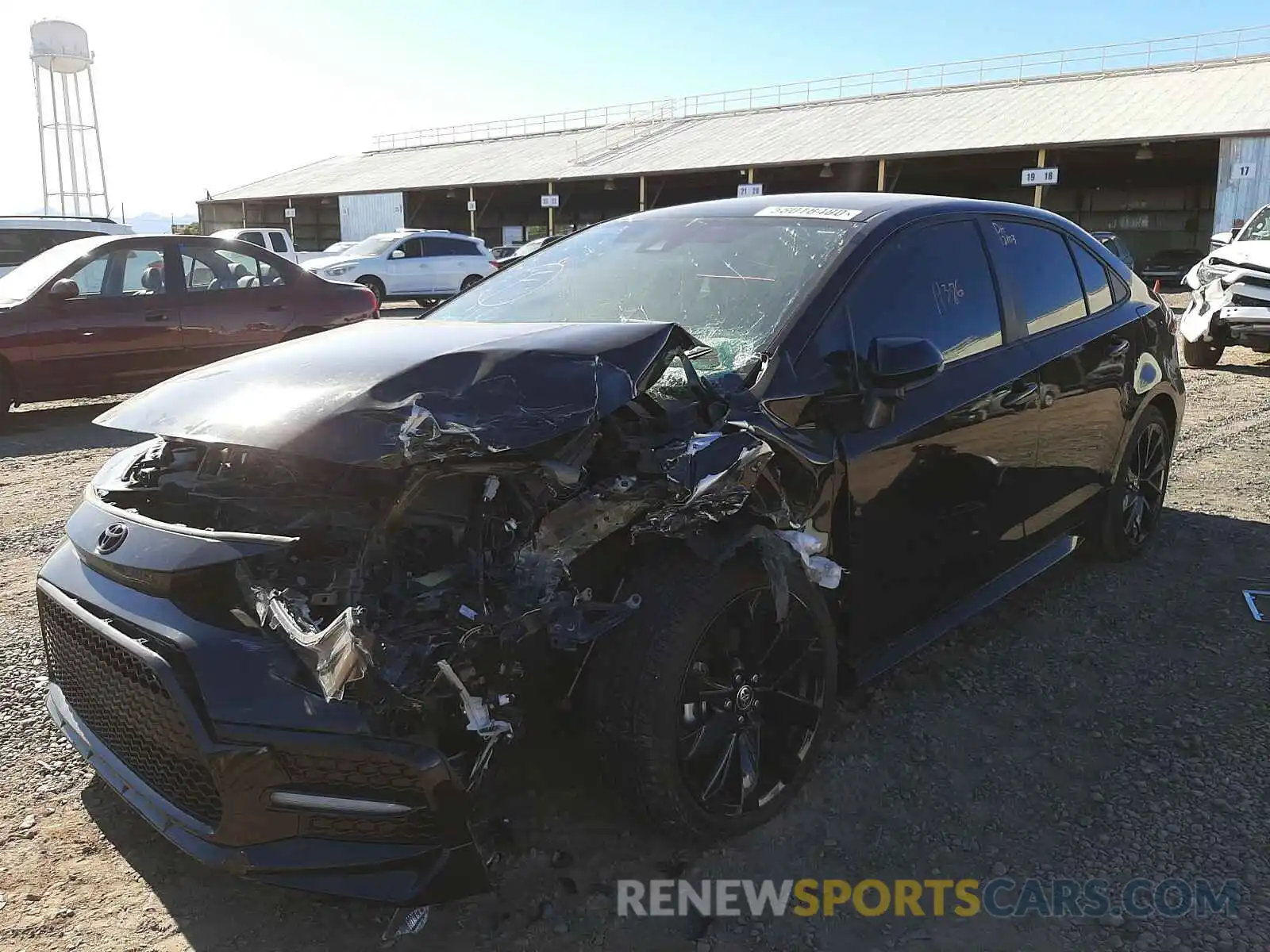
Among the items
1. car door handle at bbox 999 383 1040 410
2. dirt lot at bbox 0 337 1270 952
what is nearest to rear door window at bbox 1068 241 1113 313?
car door handle at bbox 999 383 1040 410

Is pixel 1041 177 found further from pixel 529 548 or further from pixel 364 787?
pixel 364 787

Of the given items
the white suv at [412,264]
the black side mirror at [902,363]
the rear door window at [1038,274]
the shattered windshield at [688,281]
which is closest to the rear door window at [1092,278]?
the rear door window at [1038,274]

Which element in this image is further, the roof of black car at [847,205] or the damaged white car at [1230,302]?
the damaged white car at [1230,302]

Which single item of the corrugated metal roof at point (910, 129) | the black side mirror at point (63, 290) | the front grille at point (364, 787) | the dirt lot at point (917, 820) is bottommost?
the dirt lot at point (917, 820)

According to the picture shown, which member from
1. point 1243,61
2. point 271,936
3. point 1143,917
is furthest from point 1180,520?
point 1243,61

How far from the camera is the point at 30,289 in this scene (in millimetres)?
7965

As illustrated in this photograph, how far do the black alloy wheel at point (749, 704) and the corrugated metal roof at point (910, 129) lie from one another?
28.3m

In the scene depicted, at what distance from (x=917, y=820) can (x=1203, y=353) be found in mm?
10272

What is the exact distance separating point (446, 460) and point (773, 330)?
45.3 inches

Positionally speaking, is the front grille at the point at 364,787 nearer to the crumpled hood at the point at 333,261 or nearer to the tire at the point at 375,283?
the crumpled hood at the point at 333,261

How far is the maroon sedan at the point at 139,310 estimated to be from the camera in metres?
7.89

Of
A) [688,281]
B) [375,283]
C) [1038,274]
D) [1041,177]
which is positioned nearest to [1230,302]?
[1038,274]

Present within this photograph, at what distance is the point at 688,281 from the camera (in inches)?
128

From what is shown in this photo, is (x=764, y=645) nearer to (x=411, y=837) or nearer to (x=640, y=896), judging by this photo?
(x=640, y=896)
